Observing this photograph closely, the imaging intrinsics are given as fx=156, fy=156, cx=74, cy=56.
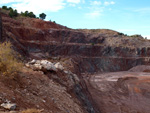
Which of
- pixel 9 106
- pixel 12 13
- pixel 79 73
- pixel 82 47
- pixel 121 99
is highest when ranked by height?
pixel 12 13

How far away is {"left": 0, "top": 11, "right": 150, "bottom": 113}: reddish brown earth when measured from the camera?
9273 mm

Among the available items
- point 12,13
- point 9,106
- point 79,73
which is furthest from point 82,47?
point 9,106

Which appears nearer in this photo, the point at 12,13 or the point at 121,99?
the point at 121,99

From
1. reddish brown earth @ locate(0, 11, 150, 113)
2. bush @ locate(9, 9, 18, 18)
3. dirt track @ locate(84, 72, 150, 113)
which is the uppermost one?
bush @ locate(9, 9, 18, 18)

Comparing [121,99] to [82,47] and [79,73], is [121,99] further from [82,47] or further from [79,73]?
[82,47]

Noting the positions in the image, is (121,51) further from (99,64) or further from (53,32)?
(53,32)

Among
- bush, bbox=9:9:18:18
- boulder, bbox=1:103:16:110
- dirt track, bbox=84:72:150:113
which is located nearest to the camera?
boulder, bbox=1:103:16:110

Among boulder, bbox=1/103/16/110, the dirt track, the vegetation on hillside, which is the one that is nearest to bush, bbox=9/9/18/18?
the vegetation on hillside

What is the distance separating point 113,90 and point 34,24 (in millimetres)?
46682

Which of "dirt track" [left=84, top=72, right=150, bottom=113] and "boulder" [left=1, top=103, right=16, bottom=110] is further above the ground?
"boulder" [left=1, top=103, right=16, bottom=110]

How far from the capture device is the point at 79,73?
82.3 feet

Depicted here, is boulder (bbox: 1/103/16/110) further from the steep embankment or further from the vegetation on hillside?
the vegetation on hillside

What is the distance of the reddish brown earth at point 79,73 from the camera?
927 centimetres

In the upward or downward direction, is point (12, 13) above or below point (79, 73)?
above
